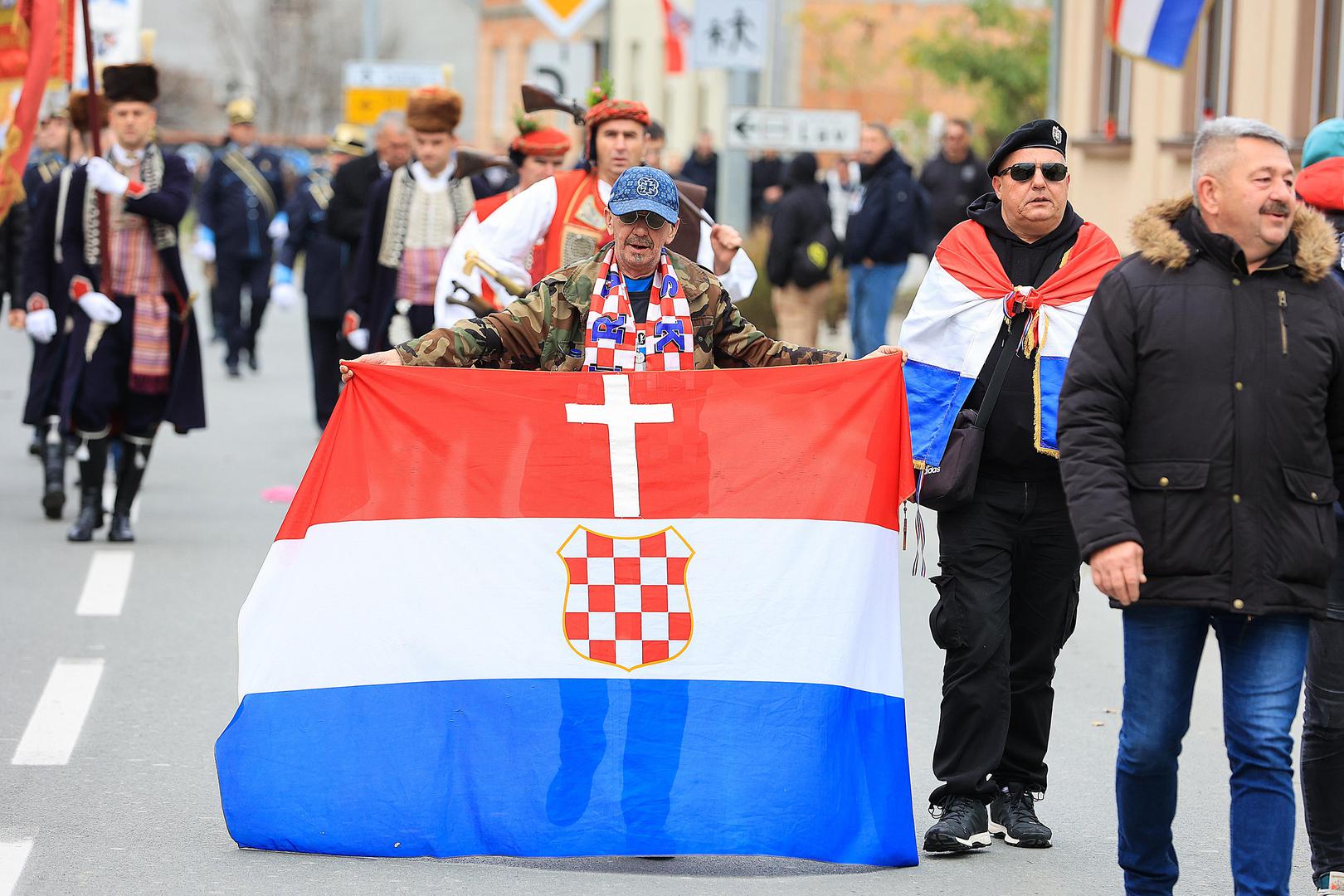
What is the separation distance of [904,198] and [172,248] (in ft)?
26.5

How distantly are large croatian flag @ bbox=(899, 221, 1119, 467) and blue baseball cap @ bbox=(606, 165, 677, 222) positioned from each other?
715 millimetres

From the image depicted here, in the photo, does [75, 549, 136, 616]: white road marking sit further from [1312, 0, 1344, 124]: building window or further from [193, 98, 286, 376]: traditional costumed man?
[1312, 0, 1344, 124]: building window

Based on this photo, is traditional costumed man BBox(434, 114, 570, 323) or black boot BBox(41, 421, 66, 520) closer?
traditional costumed man BBox(434, 114, 570, 323)

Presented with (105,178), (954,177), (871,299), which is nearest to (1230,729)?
(105,178)

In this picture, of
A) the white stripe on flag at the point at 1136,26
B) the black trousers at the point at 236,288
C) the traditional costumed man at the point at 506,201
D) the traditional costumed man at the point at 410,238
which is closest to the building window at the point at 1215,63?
the white stripe on flag at the point at 1136,26

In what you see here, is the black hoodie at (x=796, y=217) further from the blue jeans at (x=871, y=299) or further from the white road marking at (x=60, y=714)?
the white road marking at (x=60, y=714)

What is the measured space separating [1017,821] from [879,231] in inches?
474

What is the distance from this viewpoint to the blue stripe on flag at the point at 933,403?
20.0ft

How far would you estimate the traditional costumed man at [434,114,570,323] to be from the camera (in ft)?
29.5

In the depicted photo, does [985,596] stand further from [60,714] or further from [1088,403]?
[60,714]

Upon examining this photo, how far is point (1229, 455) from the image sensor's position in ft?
16.3

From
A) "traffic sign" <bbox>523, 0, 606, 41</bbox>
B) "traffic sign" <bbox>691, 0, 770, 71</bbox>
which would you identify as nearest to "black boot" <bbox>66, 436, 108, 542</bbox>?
"traffic sign" <bbox>691, 0, 770, 71</bbox>

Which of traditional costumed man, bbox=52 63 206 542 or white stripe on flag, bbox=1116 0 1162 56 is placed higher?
white stripe on flag, bbox=1116 0 1162 56

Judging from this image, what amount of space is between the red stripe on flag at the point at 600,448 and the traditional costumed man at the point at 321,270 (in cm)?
804
